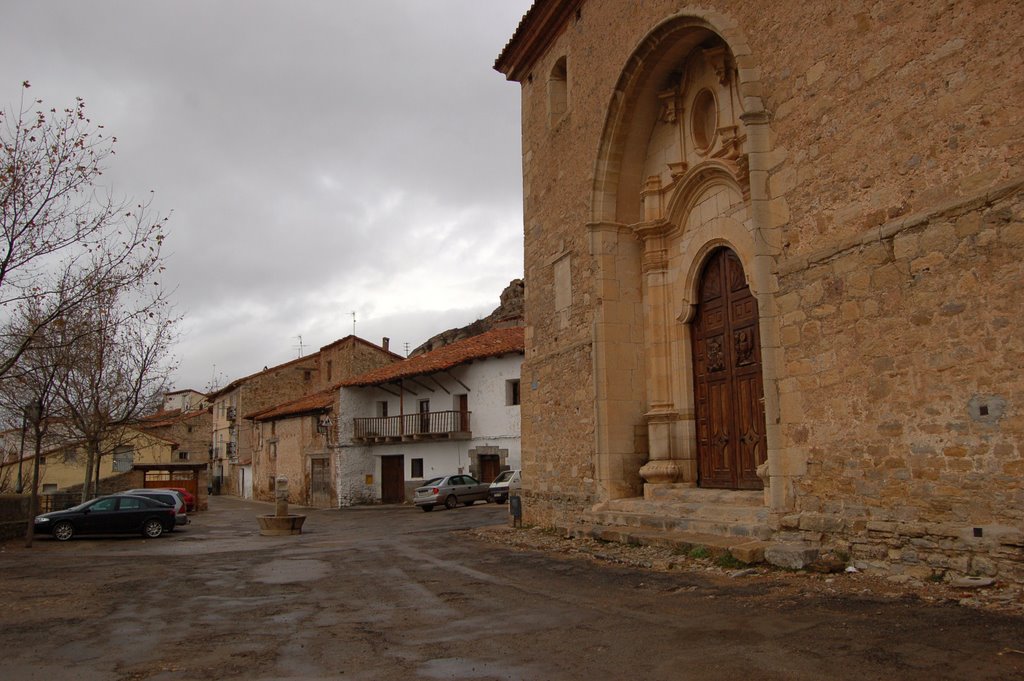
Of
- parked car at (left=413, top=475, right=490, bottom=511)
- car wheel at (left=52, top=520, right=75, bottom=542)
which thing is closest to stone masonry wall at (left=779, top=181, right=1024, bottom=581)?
car wheel at (left=52, top=520, right=75, bottom=542)

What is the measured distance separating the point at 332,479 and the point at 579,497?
24794 millimetres

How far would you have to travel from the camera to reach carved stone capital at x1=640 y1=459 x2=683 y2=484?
11.3 meters

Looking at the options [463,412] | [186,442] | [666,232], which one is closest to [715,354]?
[666,232]

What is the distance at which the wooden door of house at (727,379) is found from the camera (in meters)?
10.3

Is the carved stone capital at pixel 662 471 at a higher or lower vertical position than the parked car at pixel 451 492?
higher

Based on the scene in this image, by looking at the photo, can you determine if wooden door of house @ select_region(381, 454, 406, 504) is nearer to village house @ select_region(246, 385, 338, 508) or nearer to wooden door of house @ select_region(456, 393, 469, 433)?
village house @ select_region(246, 385, 338, 508)

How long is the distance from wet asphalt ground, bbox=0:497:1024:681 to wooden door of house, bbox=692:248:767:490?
2688mm

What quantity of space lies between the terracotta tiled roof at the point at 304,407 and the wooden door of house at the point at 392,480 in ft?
12.5

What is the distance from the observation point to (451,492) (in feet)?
90.2

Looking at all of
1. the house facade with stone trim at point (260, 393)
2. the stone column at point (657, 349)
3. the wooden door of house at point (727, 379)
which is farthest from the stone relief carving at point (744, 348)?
the house facade with stone trim at point (260, 393)

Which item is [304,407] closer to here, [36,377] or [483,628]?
[36,377]

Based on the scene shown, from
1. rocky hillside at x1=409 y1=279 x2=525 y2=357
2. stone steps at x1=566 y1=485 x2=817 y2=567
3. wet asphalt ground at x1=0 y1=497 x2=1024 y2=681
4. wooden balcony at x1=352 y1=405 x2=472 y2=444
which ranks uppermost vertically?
rocky hillside at x1=409 y1=279 x2=525 y2=357

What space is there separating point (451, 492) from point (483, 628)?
2190cm

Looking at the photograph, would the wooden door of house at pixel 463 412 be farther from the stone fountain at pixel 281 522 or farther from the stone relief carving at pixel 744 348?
the stone relief carving at pixel 744 348
